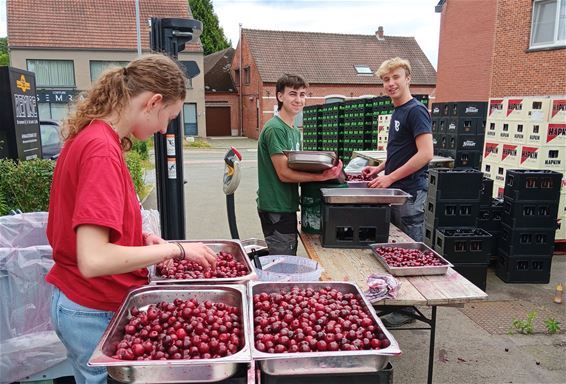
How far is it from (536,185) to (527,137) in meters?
1.40

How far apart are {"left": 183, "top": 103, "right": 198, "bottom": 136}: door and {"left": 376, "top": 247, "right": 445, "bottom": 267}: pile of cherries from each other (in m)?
28.8

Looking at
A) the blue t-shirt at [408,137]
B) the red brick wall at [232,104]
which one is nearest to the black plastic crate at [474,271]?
the blue t-shirt at [408,137]

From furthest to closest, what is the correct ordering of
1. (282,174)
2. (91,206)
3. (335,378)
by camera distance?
1. (282,174)
2. (335,378)
3. (91,206)

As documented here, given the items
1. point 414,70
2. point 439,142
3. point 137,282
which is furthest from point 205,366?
point 414,70

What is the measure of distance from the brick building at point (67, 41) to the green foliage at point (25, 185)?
829 inches

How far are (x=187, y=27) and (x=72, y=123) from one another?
316 centimetres

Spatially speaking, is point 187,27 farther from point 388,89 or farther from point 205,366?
point 205,366

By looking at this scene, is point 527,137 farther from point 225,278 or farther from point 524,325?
point 225,278

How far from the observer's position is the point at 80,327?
187cm

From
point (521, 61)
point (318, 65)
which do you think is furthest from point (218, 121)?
point (521, 61)

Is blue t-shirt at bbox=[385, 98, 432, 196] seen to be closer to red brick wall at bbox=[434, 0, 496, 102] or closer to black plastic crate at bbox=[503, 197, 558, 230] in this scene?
black plastic crate at bbox=[503, 197, 558, 230]

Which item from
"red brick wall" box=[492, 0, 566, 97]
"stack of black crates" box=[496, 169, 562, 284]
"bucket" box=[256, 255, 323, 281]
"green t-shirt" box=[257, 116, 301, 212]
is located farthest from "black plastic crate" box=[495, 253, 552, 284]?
"red brick wall" box=[492, 0, 566, 97]

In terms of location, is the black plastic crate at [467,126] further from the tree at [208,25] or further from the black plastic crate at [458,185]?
the tree at [208,25]

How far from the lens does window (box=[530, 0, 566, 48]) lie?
1227 cm
